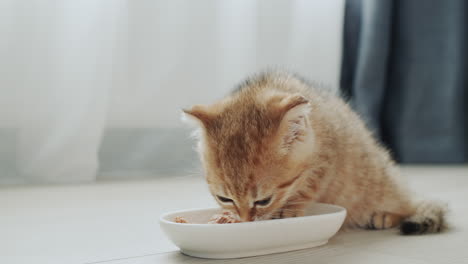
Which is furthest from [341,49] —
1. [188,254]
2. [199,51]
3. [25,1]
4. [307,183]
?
[188,254]

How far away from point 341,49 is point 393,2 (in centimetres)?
44

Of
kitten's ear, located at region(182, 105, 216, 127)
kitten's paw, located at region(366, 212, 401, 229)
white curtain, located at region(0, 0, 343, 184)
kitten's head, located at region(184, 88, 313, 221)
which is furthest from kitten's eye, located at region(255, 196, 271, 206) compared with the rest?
white curtain, located at region(0, 0, 343, 184)

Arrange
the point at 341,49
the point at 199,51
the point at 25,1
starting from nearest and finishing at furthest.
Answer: the point at 25,1, the point at 199,51, the point at 341,49

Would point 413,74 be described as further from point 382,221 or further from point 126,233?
point 126,233

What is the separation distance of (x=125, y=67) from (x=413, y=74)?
5.99ft

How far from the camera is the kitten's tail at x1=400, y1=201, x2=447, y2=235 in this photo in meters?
1.49

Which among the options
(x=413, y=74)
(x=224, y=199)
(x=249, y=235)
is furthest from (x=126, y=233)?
(x=413, y=74)

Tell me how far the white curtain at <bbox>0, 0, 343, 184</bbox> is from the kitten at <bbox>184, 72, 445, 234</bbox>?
1167mm

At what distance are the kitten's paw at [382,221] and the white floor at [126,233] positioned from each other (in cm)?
4

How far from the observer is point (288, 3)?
3.05 metres

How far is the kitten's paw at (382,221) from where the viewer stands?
5.13ft

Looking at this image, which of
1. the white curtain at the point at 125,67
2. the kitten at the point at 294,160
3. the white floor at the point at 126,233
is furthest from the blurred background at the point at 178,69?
the kitten at the point at 294,160

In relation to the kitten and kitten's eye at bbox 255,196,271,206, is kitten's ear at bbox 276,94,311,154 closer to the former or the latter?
the kitten

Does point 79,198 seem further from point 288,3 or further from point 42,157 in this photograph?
point 288,3
